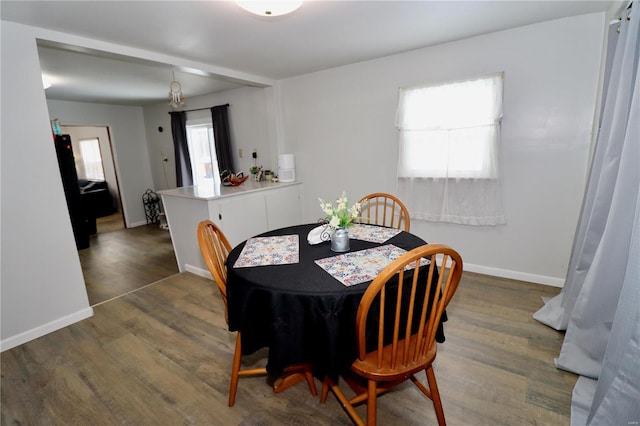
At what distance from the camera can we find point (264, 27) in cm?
233

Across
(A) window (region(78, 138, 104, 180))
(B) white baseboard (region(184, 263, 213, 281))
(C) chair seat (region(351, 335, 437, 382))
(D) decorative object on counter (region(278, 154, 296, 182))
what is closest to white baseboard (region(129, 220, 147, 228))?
(A) window (region(78, 138, 104, 180))

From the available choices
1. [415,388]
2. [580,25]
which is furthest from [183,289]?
[580,25]

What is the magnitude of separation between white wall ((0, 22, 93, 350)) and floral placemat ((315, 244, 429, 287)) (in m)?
2.21

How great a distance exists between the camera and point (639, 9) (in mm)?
1477

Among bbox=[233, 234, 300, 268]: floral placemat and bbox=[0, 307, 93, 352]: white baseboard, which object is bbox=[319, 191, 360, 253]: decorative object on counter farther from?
bbox=[0, 307, 93, 352]: white baseboard

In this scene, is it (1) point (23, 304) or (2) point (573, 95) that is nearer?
(1) point (23, 304)

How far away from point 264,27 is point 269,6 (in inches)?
32.7

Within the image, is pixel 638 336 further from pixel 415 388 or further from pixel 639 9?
pixel 639 9

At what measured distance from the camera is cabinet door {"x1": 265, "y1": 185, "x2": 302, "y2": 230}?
3.69 m

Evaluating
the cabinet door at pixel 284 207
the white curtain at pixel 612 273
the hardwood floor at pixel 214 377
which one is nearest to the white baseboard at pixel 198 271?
the hardwood floor at pixel 214 377

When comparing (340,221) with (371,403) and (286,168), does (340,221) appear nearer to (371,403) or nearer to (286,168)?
(371,403)

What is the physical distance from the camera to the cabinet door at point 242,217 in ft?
10.2

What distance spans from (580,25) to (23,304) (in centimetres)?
473

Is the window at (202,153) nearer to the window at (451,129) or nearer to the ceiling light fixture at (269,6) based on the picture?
the window at (451,129)
